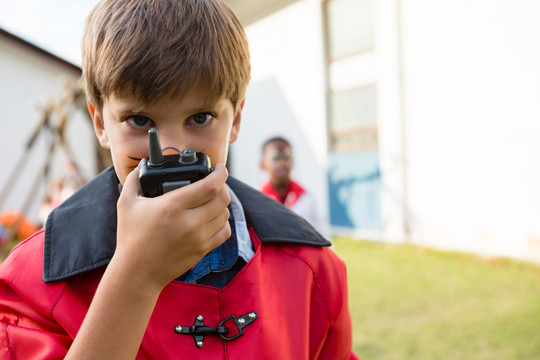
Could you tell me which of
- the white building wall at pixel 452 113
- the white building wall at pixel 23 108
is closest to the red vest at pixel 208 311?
the white building wall at pixel 452 113

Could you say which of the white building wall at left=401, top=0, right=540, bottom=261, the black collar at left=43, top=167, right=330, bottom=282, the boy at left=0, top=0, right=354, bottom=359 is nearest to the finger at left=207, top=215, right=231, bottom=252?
the boy at left=0, top=0, right=354, bottom=359

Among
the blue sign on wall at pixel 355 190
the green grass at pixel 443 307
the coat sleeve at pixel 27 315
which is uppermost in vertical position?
the coat sleeve at pixel 27 315

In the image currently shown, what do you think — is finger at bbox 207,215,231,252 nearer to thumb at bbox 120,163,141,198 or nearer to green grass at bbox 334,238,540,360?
thumb at bbox 120,163,141,198

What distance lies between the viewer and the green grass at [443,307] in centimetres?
312

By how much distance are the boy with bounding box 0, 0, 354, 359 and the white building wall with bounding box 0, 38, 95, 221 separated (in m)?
9.85

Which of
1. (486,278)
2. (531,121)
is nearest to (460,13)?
(531,121)

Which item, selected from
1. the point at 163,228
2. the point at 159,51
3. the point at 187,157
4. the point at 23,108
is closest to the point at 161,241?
the point at 163,228

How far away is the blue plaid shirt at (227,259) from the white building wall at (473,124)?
16.9ft

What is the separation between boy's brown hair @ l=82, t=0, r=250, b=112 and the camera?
29.8 inches

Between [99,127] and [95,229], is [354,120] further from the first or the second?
[95,229]

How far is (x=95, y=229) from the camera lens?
2.67 ft

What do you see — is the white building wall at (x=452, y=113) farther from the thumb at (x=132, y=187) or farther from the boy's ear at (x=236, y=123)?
the thumb at (x=132, y=187)

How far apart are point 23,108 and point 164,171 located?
11.1m

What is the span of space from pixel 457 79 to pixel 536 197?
5.80ft
